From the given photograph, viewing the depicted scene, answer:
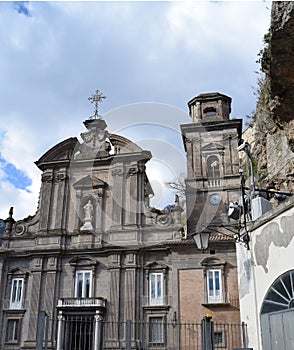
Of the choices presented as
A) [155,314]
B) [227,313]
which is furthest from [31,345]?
[227,313]

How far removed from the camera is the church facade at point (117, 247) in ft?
80.2

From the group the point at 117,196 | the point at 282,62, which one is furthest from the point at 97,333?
the point at 282,62

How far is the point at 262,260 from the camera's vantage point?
11594 millimetres

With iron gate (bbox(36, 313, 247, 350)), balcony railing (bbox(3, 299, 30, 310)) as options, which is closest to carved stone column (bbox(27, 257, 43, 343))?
balcony railing (bbox(3, 299, 30, 310))

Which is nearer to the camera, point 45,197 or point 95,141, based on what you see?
point 45,197

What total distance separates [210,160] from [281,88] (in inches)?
794

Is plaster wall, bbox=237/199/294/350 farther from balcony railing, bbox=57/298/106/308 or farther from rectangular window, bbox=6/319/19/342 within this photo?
rectangular window, bbox=6/319/19/342

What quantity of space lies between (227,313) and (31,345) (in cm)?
1184

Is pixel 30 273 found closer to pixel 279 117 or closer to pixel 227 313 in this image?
pixel 227 313

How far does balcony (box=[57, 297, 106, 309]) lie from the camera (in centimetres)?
2467

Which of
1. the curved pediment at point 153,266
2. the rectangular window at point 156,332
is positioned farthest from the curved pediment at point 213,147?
the rectangular window at point 156,332

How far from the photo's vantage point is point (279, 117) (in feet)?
34.5

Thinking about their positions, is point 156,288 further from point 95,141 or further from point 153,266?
point 95,141

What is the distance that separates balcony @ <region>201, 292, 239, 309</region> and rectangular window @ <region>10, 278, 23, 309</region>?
11828mm
